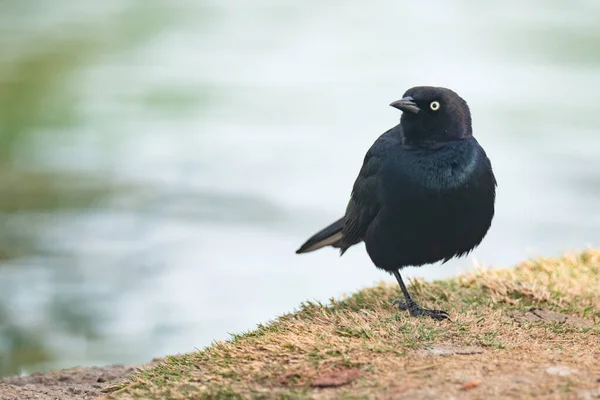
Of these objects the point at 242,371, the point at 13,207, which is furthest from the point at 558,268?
the point at 13,207

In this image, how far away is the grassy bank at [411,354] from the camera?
124 inches

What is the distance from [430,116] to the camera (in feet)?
15.4

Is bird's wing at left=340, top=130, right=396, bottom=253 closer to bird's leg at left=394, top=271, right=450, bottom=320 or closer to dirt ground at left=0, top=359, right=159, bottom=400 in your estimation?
bird's leg at left=394, top=271, right=450, bottom=320

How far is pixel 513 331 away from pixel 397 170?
3.33 feet

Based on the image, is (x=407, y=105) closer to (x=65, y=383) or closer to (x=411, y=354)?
(x=411, y=354)

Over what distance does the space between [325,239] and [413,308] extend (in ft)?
3.81

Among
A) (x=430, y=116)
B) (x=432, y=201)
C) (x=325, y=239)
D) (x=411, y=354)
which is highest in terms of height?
(x=430, y=116)

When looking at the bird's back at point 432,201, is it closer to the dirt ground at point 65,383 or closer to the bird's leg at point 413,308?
the bird's leg at point 413,308

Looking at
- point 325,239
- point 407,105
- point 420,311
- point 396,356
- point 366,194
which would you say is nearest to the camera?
point 396,356

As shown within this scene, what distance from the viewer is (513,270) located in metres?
5.64

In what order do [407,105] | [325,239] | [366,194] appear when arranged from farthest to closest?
[325,239] < [366,194] < [407,105]

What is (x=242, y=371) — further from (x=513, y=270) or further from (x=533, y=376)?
(x=513, y=270)

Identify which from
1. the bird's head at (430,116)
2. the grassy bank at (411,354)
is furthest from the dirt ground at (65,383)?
the bird's head at (430,116)

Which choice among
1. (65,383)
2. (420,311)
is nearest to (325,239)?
(420,311)
